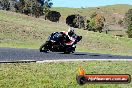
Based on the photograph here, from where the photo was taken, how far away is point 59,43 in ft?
89.1

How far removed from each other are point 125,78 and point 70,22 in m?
153

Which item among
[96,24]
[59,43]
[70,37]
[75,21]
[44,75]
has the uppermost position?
[44,75]

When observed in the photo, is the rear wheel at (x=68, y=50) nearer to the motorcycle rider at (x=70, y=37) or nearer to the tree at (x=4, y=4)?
the motorcycle rider at (x=70, y=37)

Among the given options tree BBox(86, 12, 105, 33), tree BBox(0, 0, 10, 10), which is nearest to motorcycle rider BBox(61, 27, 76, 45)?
tree BBox(86, 12, 105, 33)

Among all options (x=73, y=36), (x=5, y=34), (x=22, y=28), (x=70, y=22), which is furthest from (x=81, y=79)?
(x=70, y=22)

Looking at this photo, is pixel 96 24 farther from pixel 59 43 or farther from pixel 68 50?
pixel 59 43

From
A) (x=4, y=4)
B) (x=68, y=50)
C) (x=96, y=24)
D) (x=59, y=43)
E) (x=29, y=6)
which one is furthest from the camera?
(x=96, y=24)

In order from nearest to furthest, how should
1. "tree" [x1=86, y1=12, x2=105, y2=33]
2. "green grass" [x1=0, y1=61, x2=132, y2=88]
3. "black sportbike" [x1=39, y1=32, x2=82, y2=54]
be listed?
"green grass" [x1=0, y1=61, x2=132, y2=88] < "black sportbike" [x1=39, y1=32, x2=82, y2=54] < "tree" [x1=86, y1=12, x2=105, y2=33]

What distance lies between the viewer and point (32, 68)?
16.4m

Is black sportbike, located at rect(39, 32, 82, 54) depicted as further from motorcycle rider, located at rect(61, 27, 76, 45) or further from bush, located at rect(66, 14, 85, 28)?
bush, located at rect(66, 14, 85, 28)

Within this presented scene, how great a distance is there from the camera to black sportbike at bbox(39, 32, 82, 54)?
2681cm

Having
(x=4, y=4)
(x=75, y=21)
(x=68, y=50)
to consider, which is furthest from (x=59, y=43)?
(x=75, y=21)

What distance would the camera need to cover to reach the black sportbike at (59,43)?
88.0ft

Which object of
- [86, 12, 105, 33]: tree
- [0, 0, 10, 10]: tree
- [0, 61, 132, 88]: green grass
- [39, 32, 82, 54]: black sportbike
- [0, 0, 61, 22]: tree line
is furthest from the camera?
[86, 12, 105, 33]: tree
